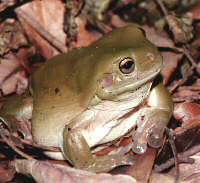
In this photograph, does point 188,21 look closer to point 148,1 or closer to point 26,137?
point 148,1

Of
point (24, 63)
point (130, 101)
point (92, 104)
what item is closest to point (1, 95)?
point (24, 63)

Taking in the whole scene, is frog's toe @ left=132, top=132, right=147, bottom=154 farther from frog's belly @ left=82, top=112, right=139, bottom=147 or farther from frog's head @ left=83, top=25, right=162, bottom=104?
frog's head @ left=83, top=25, right=162, bottom=104

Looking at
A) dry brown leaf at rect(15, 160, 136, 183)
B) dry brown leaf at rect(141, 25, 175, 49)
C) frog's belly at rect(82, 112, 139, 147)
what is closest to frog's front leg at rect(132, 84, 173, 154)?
frog's belly at rect(82, 112, 139, 147)

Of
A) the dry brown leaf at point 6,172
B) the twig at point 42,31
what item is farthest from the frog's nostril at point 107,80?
the twig at point 42,31

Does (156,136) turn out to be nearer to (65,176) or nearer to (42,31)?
(65,176)

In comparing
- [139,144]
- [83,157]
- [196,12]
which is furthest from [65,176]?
[196,12]

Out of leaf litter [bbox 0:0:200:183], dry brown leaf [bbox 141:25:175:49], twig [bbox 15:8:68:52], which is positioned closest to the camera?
leaf litter [bbox 0:0:200:183]

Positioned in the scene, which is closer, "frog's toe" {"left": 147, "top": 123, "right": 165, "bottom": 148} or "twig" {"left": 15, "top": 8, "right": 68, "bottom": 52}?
"frog's toe" {"left": 147, "top": 123, "right": 165, "bottom": 148}

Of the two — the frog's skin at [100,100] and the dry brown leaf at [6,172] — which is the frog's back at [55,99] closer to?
the frog's skin at [100,100]
